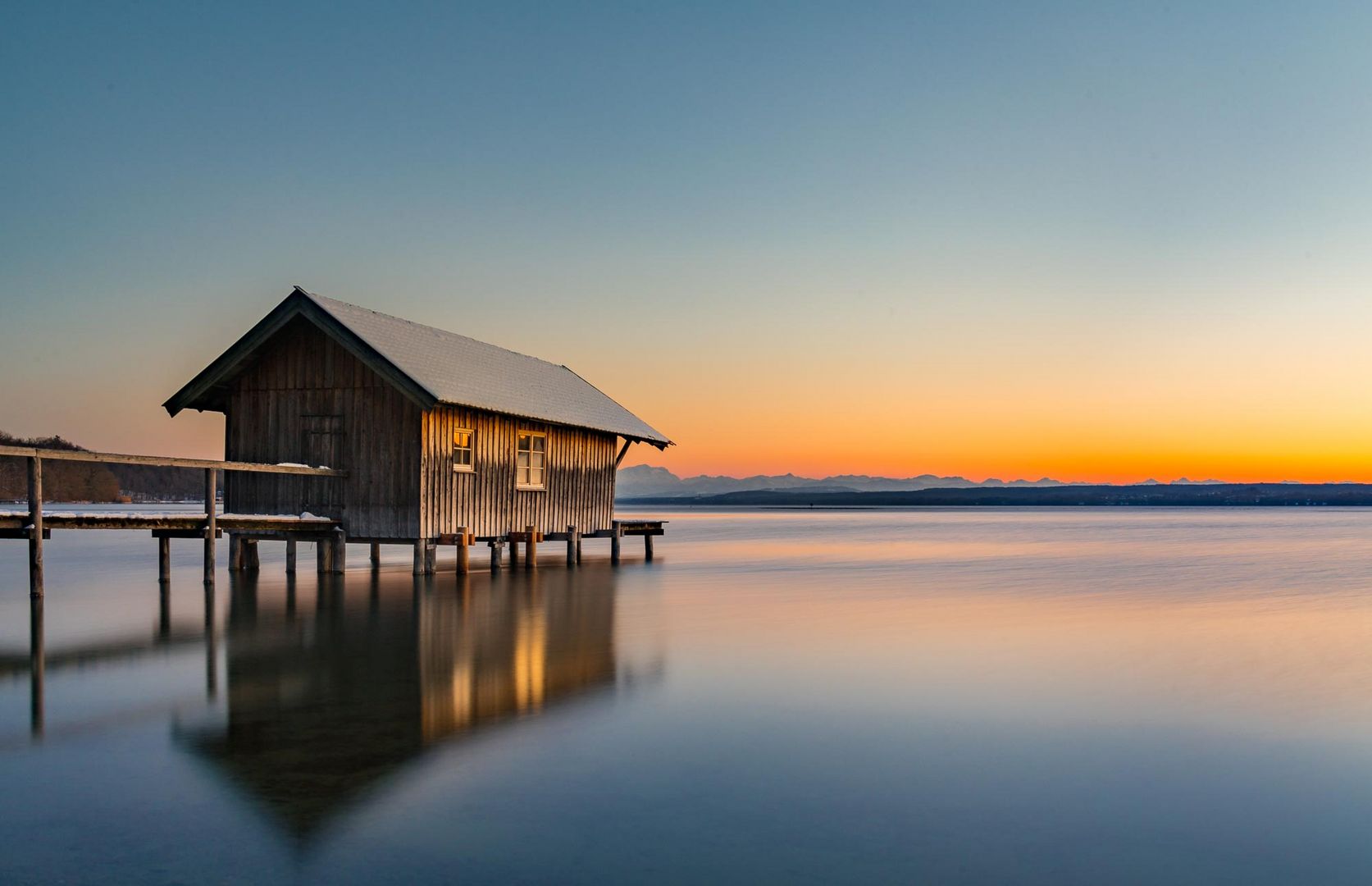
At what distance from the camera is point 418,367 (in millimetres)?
25312

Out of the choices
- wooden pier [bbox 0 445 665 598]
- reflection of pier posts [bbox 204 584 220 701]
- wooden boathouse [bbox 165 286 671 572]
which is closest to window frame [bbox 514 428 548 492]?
wooden boathouse [bbox 165 286 671 572]

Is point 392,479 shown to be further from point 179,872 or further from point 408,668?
point 179,872

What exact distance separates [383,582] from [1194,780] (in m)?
20.6

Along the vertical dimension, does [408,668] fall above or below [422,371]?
below

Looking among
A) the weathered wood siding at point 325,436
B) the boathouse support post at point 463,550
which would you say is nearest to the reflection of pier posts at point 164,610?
the weathered wood siding at point 325,436

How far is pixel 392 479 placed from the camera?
25.2m

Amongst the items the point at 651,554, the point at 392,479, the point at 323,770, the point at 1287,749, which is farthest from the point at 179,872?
the point at 651,554

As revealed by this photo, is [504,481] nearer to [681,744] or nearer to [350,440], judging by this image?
[350,440]

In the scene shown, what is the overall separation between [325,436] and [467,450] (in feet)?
11.1

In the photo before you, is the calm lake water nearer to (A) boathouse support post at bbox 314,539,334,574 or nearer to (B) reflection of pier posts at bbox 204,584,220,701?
(B) reflection of pier posts at bbox 204,584,220,701

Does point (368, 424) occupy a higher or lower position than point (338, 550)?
higher

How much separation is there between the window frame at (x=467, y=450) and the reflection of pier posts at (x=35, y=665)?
29.8 feet

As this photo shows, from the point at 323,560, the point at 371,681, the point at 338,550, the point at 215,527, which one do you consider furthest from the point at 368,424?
the point at 371,681

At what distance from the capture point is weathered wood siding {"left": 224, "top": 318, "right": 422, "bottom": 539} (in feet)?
82.5
